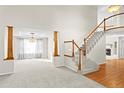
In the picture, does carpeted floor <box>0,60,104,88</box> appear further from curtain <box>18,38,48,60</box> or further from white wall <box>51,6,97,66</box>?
curtain <box>18,38,48,60</box>

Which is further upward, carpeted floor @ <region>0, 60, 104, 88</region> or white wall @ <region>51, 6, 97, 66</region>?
white wall @ <region>51, 6, 97, 66</region>

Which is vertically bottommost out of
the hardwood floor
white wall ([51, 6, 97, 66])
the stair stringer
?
the hardwood floor

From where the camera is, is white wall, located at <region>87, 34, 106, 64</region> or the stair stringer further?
white wall, located at <region>87, 34, 106, 64</region>

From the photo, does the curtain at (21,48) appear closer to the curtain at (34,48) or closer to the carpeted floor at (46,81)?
the curtain at (34,48)

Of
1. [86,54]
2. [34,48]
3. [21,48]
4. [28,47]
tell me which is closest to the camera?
[86,54]

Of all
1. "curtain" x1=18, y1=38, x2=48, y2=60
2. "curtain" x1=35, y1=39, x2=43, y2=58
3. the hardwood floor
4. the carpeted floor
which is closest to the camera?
the carpeted floor

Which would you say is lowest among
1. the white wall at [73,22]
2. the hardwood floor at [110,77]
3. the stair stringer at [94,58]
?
the hardwood floor at [110,77]

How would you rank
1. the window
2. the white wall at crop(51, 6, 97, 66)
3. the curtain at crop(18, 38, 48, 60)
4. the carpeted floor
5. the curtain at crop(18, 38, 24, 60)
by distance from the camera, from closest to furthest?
1. the carpeted floor
2. the white wall at crop(51, 6, 97, 66)
3. the curtain at crop(18, 38, 24, 60)
4. the curtain at crop(18, 38, 48, 60)
5. the window

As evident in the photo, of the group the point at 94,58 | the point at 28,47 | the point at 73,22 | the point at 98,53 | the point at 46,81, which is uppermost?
the point at 73,22

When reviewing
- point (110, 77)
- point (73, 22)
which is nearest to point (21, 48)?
point (73, 22)

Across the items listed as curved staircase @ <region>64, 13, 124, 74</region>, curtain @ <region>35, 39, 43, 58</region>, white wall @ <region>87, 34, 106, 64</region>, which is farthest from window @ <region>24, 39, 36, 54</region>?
white wall @ <region>87, 34, 106, 64</region>

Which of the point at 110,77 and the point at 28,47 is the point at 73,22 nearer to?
the point at 110,77

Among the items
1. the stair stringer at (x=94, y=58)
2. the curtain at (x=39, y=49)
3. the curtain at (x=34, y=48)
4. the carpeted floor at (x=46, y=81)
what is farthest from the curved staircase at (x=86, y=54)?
the curtain at (x=39, y=49)
